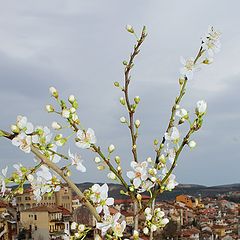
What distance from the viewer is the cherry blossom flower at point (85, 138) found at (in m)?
0.60

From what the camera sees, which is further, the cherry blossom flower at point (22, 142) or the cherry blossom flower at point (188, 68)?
the cherry blossom flower at point (188, 68)

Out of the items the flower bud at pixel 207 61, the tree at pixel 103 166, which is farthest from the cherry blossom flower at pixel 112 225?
the flower bud at pixel 207 61

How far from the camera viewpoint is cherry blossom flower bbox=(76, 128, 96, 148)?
602mm

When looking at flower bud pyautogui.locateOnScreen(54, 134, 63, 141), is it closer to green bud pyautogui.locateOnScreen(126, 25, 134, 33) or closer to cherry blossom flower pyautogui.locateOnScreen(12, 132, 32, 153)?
cherry blossom flower pyautogui.locateOnScreen(12, 132, 32, 153)

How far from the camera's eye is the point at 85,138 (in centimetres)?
60

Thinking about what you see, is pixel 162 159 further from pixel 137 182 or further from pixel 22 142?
pixel 22 142

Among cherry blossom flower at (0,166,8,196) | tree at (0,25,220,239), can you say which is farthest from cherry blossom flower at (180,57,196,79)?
cherry blossom flower at (0,166,8,196)

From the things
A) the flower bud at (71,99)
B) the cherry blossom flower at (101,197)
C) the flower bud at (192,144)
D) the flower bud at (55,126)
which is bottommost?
the cherry blossom flower at (101,197)

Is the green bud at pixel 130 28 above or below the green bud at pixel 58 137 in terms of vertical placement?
above

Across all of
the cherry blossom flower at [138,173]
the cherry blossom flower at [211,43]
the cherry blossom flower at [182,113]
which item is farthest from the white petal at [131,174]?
the cherry blossom flower at [211,43]

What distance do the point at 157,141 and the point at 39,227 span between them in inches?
453

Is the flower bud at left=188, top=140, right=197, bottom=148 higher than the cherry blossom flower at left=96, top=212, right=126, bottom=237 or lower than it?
higher

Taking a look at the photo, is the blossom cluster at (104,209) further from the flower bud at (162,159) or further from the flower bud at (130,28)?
the flower bud at (130,28)

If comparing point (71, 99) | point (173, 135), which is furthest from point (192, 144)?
point (71, 99)
